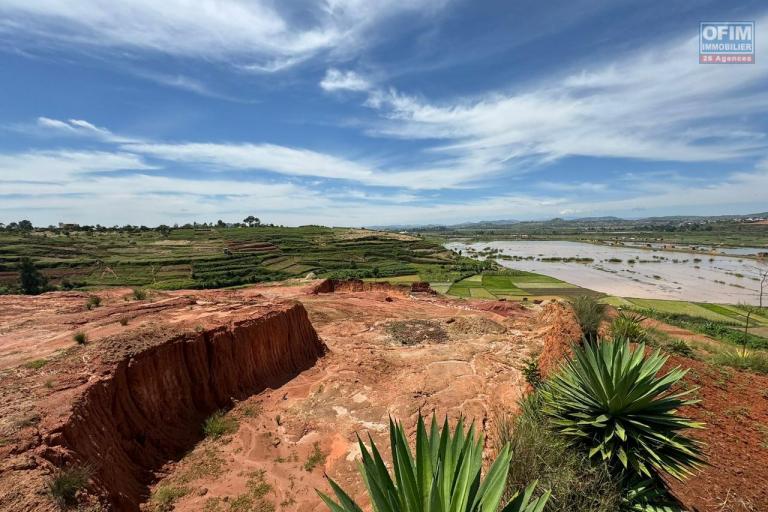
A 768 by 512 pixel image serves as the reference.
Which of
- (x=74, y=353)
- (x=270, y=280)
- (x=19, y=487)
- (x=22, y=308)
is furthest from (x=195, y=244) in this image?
(x=19, y=487)

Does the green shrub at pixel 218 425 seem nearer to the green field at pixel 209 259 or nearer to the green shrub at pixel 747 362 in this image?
the green shrub at pixel 747 362

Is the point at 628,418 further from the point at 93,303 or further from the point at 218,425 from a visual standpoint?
the point at 93,303

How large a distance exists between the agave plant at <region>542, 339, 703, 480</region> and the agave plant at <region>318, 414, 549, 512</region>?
211 cm

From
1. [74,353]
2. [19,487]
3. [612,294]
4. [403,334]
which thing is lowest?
[612,294]

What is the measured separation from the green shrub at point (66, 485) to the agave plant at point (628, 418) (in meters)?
6.55

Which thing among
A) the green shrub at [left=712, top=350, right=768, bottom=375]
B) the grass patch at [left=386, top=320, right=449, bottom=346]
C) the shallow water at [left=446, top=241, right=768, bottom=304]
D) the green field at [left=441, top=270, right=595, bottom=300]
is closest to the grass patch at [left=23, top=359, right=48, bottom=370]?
the grass patch at [left=386, top=320, right=449, bottom=346]

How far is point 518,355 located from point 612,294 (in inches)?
1541

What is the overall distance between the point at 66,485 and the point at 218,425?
180 inches

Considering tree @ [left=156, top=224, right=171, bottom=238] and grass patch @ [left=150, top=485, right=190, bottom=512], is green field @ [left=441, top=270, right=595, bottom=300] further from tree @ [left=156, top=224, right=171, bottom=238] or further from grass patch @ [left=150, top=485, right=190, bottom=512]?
tree @ [left=156, top=224, right=171, bottom=238]

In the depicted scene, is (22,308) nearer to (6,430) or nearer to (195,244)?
(6,430)

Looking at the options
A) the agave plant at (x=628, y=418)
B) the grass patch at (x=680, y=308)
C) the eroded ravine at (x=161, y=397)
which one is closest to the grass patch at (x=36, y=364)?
the eroded ravine at (x=161, y=397)

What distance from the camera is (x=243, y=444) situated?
8.27m

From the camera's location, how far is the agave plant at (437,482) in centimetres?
302

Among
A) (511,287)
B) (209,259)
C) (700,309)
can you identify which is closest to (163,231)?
(209,259)
